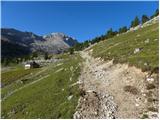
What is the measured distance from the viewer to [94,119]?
3044 cm

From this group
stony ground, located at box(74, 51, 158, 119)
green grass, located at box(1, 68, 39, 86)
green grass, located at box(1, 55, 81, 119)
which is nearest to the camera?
stony ground, located at box(74, 51, 158, 119)

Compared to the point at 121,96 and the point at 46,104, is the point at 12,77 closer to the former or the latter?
the point at 46,104

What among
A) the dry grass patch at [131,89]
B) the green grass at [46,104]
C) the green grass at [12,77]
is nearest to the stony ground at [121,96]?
the dry grass patch at [131,89]

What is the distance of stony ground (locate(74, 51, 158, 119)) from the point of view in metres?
31.2

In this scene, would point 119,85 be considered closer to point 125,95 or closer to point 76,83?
point 125,95

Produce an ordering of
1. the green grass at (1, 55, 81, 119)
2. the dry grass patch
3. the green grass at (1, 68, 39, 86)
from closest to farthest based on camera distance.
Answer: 1. the green grass at (1, 55, 81, 119)
2. the dry grass patch
3. the green grass at (1, 68, 39, 86)

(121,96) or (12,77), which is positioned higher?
(12,77)

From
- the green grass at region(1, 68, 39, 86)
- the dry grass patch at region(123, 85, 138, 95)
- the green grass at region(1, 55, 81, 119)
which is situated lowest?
the green grass at region(1, 55, 81, 119)

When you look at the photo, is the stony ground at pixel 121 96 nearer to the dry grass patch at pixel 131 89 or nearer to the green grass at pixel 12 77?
the dry grass patch at pixel 131 89

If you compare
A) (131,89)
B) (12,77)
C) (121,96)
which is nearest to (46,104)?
A: (121,96)

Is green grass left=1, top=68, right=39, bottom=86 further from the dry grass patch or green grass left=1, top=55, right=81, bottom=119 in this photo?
the dry grass patch

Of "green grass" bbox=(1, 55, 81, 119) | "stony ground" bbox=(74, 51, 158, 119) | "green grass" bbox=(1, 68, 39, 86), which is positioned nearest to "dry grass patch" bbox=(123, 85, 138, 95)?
"stony ground" bbox=(74, 51, 158, 119)

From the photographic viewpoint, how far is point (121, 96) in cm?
3550

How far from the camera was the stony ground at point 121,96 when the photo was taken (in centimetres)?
3117
